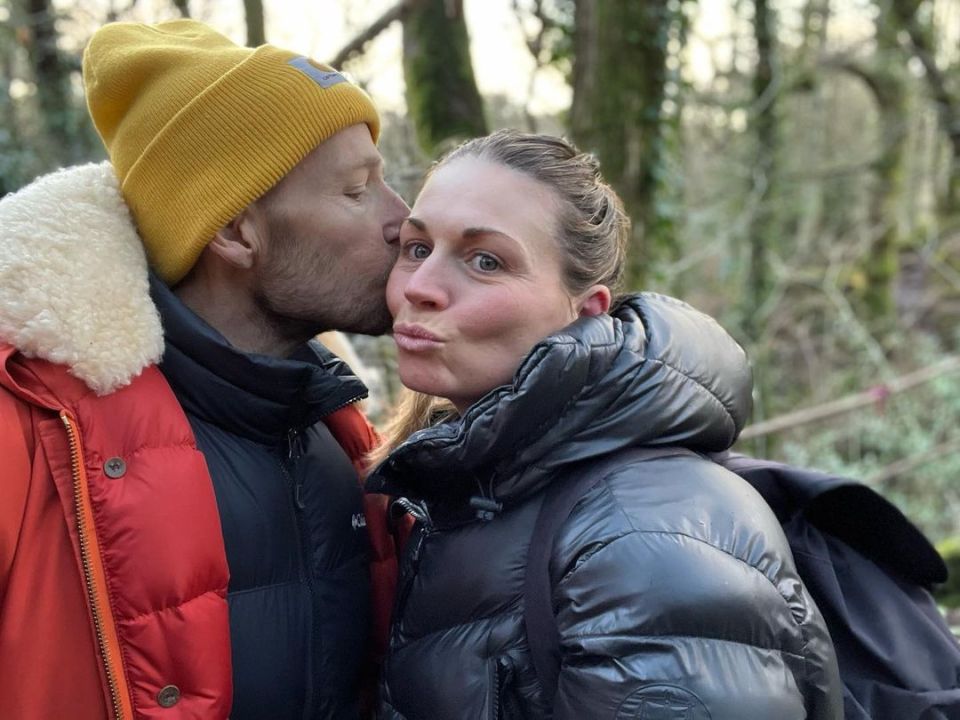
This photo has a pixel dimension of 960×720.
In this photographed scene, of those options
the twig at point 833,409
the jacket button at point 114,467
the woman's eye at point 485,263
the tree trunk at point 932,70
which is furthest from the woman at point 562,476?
the tree trunk at point 932,70

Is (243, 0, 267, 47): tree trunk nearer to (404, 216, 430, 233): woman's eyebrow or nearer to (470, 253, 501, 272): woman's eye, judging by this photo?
(404, 216, 430, 233): woman's eyebrow

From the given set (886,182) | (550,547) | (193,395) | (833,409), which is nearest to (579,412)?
(550,547)

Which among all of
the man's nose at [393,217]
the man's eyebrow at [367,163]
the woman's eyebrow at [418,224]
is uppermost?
the man's eyebrow at [367,163]

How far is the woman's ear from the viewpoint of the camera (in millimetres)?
1964

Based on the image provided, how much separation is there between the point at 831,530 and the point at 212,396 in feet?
4.73

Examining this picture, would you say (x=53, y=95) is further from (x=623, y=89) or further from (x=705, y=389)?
(x=705, y=389)

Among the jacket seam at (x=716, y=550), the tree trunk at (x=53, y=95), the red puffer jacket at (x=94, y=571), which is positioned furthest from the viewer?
the tree trunk at (x=53, y=95)

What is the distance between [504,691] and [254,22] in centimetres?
426

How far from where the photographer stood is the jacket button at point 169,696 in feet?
5.53

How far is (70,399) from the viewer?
5.76 feet

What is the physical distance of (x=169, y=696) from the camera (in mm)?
1695

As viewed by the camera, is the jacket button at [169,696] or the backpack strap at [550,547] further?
the jacket button at [169,696]

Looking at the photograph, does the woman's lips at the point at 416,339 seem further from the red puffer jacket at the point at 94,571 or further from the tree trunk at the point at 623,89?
the tree trunk at the point at 623,89

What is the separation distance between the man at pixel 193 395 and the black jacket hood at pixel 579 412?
0.40 m
